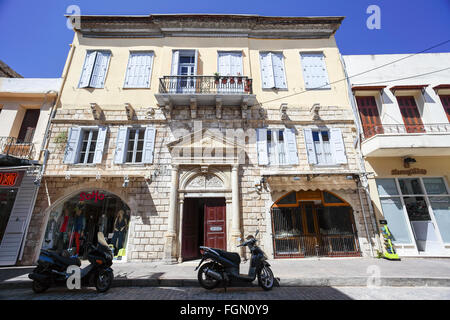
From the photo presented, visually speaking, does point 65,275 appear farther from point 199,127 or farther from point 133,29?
point 133,29

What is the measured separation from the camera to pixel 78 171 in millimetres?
8477

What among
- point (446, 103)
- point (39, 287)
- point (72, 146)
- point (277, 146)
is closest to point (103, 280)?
point (39, 287)

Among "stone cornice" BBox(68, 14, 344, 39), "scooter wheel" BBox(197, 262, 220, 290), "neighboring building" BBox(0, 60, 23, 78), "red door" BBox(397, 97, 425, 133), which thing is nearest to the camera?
"scooter wheel" BBox(197, 262, 220, 290)

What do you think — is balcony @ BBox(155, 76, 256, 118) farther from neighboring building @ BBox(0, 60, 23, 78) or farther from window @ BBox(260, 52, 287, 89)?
neighboring building @ BBox(0, 60, 23, 78)

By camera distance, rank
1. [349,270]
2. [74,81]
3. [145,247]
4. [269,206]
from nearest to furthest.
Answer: [349,270] < [145,247] < [269,206] < [74,81]

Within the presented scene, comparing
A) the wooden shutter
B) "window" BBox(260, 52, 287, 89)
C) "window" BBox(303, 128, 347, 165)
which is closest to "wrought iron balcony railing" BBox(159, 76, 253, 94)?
"window" BBox(260, 52, 287, 89)

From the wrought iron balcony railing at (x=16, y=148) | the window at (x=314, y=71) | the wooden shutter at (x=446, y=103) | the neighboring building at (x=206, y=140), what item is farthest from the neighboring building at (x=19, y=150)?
the wooden shutter at (x=446, y=103)

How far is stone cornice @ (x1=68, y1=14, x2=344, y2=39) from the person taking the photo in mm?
10781

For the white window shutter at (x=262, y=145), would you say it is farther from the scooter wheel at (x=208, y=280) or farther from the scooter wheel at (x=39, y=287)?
the scooter wheel at (x=39, y=287)

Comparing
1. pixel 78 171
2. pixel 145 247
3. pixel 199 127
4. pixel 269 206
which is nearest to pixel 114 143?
pixel 78 171

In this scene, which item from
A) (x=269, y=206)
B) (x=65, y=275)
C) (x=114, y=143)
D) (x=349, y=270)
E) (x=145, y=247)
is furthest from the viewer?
(x=114, y=143)

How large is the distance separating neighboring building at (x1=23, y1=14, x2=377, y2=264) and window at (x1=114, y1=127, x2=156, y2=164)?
0.17 feet

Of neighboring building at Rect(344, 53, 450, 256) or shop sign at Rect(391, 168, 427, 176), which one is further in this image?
shop sign at Rect(391, 168, 427, 176)
